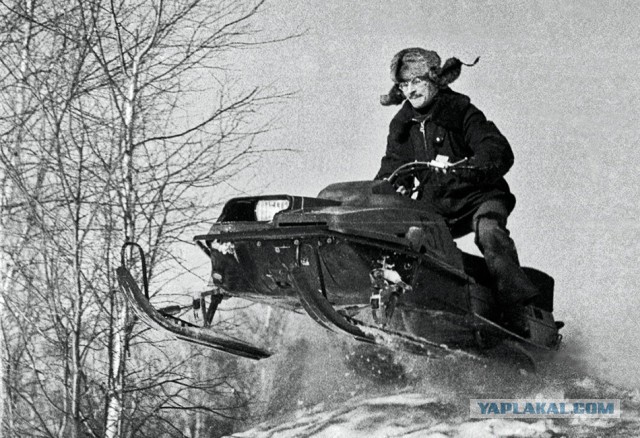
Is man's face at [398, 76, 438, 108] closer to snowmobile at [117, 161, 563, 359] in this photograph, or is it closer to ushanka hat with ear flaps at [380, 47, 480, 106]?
ushanka hat with ear flaps at [380, 47, 480, 106]

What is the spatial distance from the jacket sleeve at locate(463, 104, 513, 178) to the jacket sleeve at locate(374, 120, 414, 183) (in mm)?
490

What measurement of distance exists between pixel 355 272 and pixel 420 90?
1557mm

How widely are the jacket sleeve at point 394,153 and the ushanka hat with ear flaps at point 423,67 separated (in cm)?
36

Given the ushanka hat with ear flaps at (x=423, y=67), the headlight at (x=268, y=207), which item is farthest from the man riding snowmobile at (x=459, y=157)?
the headlight at (x=268, y=207)

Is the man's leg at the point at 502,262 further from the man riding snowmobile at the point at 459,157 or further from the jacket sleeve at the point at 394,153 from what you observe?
the jacket sleeve at the point at 394,153

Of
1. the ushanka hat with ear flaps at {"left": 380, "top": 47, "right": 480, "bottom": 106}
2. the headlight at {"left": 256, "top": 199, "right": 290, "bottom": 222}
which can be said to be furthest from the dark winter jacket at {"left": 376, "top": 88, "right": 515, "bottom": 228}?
the headlight at {"left": 256, "top": 199, "right": 290, "bottom": 222}

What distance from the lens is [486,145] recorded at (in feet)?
21.0

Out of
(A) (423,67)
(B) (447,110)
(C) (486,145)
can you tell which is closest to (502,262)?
(C) (486,145)

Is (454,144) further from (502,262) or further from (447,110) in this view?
(502,262)

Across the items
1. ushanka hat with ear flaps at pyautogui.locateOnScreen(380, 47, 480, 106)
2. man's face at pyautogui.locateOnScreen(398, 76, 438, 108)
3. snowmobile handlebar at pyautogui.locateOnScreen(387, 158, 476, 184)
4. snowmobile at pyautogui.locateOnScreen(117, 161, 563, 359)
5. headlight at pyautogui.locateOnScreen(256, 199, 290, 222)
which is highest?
ushanka hat with ear flaps at pyautogui.locateOnScreen(380, 47, 480, 106)

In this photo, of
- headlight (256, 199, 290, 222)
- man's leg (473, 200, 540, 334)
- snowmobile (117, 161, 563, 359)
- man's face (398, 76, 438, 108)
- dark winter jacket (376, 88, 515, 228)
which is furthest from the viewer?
man's face (398, 76, 438, 108)

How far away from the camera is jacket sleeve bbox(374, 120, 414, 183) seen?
697 cm

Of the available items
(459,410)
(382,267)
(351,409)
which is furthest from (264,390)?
(382,267)

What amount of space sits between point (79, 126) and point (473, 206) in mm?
3086
